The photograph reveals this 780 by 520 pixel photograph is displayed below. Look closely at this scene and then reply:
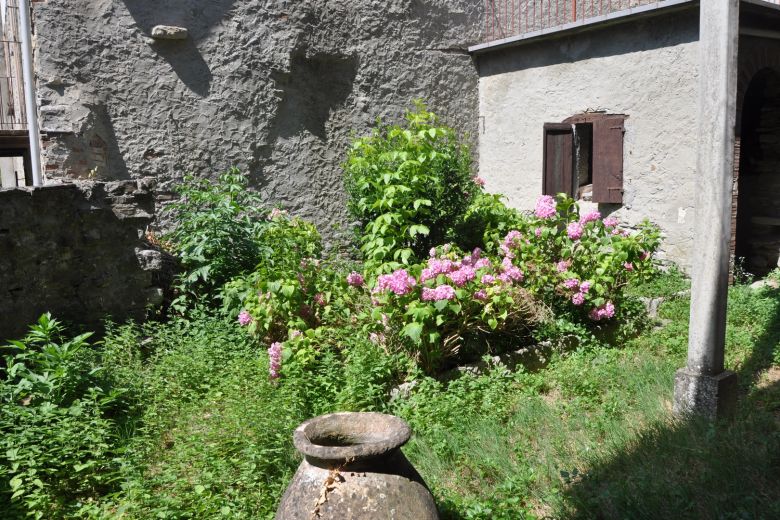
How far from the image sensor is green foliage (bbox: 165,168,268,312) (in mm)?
6586

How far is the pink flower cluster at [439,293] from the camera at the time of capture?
16.9ft

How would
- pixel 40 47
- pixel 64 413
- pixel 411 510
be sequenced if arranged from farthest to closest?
pixel 40 47, pixel 64 413, pixel 411 510

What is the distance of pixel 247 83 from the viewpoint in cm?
818

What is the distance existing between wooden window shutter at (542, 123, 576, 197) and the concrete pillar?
422 centimetres

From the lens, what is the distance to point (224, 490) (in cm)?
373

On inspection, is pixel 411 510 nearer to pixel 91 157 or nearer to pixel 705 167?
pixel 705 167

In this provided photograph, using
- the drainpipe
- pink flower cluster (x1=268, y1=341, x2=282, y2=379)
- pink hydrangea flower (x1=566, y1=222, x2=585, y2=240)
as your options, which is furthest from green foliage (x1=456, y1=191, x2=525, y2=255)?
the drainpipe

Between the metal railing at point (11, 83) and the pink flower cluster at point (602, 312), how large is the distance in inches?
333

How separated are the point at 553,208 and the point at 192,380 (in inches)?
142

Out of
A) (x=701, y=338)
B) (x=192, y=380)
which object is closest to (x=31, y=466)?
(x=192, y=380)

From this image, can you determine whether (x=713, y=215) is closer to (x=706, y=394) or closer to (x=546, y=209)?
(x=706, y=394)

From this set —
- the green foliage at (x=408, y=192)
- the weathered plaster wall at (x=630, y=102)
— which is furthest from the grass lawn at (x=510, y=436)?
the weathered plaster wall at (x=630, y=102)

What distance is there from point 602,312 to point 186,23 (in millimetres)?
5616

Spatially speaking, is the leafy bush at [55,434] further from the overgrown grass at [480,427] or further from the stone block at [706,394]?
the stone block at [706,394]
